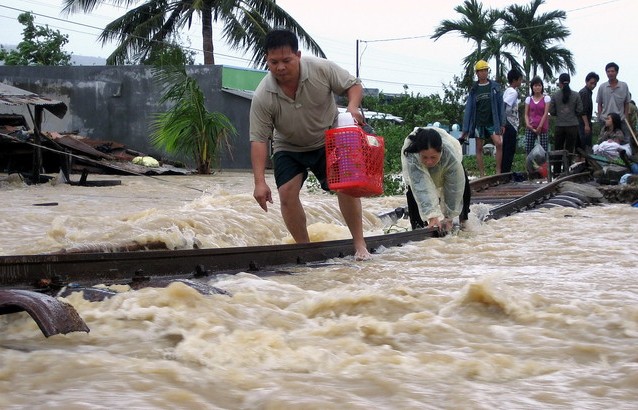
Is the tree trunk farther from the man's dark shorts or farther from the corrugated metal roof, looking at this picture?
the man's dark shorts

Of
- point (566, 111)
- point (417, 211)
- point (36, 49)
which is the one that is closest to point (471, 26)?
point (36, 49)

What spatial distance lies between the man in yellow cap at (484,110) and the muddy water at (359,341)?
20.1 feet

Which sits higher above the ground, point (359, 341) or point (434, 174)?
point (434, 174)

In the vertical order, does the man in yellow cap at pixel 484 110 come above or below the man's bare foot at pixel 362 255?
above

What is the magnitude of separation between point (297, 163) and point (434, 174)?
178cm

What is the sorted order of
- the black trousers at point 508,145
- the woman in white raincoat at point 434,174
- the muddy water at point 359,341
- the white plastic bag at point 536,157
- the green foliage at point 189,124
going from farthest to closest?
the green foliage at point 189,124, the white plastic bag at point 536,157, the black trousers at point 508,145, the woman in white raincoat at point 434,174, the muddy water at point 359,341

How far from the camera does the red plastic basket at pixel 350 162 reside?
594 cm

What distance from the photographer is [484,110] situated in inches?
518

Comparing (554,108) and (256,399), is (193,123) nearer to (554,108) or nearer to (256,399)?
(554,108)

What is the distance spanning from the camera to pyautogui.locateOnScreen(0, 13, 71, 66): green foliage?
34.6 metres

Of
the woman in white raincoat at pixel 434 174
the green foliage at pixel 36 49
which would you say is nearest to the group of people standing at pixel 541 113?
the woman in white raincoat at pixel 434 174

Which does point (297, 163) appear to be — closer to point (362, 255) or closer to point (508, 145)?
point (362, 255)

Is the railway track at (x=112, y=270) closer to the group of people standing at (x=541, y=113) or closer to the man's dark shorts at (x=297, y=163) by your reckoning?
the man's dark shorts at (x=297, y=163)

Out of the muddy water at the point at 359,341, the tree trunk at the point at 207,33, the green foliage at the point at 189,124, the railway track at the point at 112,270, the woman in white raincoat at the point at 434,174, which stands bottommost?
the muddy water at the point at 359,341
